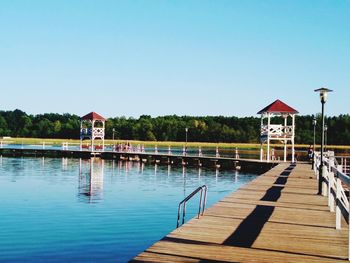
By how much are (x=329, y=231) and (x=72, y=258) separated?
5.75 metres

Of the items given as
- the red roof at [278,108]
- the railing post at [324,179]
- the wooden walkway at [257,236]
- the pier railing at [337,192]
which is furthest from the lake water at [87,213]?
the red roof at [278,108]

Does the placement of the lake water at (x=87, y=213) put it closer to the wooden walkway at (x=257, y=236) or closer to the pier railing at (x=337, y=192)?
the wooden walkway at (x=257, y=236)

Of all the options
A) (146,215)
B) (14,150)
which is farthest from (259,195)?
(14,150)

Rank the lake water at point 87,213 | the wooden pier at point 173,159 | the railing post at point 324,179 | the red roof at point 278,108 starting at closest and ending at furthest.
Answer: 1. the lake water at point 87,213
2. the railing post at point 324,179
3. the red roof at point 278,108
4. the wooden pier at point 173,159

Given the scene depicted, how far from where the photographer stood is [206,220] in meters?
9.80

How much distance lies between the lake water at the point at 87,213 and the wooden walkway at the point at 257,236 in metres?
2.66

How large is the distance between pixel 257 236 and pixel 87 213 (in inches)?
385

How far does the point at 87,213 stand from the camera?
54.9 ft

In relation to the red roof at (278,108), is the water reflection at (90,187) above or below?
below

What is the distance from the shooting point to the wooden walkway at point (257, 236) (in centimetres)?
678

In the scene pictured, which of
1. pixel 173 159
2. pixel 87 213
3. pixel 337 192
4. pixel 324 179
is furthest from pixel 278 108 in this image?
pixel 337 192

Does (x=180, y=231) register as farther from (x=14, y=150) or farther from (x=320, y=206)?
(x=14, y=150)

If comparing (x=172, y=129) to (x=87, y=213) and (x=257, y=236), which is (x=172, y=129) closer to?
(x=87, y=213)

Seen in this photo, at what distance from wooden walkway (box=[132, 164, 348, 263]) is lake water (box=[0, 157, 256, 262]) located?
105 inches
